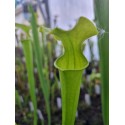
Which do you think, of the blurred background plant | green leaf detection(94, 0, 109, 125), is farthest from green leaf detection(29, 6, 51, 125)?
green leaf detection(94, 0, 109, 125)

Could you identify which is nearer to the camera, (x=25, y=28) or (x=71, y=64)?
(x=71, y=64)

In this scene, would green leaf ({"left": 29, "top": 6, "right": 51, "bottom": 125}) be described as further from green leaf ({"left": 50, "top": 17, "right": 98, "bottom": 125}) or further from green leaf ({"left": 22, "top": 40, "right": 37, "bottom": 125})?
green leaf ({"left": 50, "top": 17, "right": 98, "bottom": 125})

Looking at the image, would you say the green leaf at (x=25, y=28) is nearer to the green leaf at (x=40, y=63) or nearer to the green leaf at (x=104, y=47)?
the green leaf at (x=40, y=63)

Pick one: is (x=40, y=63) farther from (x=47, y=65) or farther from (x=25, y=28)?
(x=25, y=28)

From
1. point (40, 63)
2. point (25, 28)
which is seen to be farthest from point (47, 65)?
point (25, 28)

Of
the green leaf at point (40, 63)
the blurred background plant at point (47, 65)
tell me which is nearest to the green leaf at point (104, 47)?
the blurred background plant at point (47, 65)

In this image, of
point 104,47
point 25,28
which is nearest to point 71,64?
point 104,47

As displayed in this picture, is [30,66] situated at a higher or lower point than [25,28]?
lower
